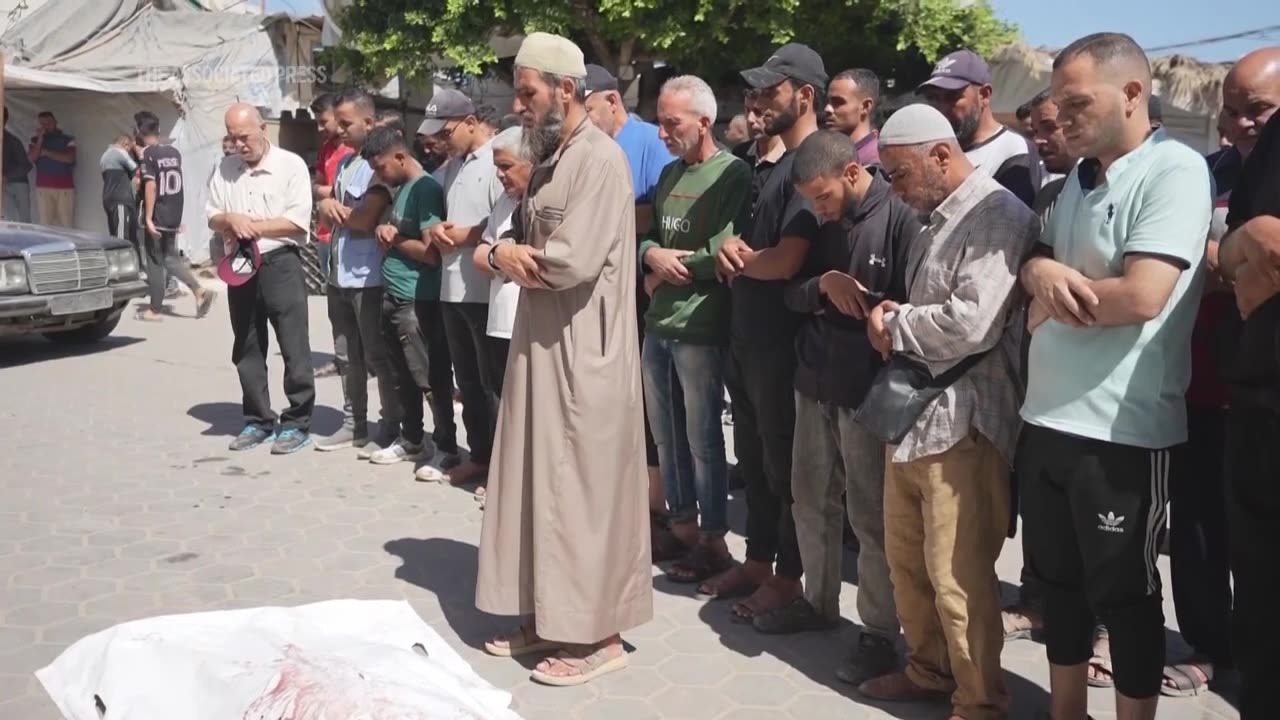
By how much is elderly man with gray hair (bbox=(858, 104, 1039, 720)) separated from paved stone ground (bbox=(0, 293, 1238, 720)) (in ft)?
1.67

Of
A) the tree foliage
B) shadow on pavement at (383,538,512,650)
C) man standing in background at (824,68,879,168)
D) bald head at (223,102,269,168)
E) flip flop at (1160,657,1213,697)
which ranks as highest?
the tree foliage

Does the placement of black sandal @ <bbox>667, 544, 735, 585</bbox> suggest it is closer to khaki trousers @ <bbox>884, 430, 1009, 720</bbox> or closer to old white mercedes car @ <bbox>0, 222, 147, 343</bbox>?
Answer: khaki trousers @ <bbox>884, 430, 1009, 720</bbox>

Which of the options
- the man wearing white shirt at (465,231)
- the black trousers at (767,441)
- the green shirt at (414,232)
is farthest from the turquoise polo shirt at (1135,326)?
the green shirt at (414,232)

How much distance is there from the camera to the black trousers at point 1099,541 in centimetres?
300

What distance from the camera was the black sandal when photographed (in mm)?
4934

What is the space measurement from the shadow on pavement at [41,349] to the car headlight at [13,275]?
31.4 inches

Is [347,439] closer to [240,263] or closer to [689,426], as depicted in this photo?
[240,263]

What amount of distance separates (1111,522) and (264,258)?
5404 mm

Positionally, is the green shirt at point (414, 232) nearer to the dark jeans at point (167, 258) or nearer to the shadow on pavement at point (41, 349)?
the shadow on pavement at point (41, 349)

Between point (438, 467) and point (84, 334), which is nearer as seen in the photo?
point (438, 467)

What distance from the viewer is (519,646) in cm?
416

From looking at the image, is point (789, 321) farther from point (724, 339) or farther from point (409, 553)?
point (409, 553)

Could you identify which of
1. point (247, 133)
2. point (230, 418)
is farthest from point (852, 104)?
point (230, 418)
